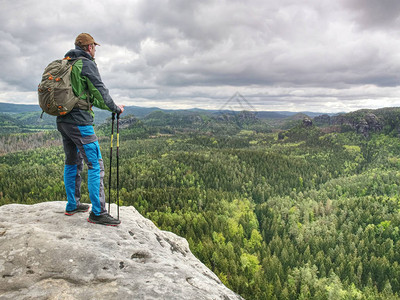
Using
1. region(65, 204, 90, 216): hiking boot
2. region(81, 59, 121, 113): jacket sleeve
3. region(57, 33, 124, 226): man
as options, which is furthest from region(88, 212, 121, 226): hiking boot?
region(81, 59, 121, 113): jacket sleeve

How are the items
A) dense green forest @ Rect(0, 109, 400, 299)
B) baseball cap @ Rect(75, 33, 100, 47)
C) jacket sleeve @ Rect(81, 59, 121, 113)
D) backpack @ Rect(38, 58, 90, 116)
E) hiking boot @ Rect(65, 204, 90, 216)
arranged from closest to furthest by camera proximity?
1. backpack @ Rect(38, 58, 90, 116)
2. jacket sleeve @ Rect(81, 59, 121, 113)
3. baseball cap @ Rect(75, 33, 100, 47)
4. hiking boot @ Rect(65, 204, 90, 216)
5. dense green forest @ Rect(0, 109, 400, 299)

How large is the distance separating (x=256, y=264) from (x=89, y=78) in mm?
82479

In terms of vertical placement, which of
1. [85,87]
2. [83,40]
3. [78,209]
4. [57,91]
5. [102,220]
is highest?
[83,40]

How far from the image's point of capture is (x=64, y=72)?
446 inches

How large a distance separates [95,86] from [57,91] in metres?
1.70

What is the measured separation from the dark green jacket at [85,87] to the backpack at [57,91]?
326mm

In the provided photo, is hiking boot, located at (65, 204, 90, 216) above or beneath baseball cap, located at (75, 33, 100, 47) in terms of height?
beneath

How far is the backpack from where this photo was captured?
36.7ft

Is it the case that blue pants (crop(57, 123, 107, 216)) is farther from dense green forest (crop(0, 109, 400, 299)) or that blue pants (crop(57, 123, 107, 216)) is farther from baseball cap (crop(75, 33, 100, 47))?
dense green forest (crop(0, 109, 400, 299))

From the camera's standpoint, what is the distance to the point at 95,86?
12.0 m

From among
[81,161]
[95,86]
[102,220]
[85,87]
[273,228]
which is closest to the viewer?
[95,86]

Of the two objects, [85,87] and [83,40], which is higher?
[83,40]

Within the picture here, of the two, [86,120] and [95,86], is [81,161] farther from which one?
[95,86]

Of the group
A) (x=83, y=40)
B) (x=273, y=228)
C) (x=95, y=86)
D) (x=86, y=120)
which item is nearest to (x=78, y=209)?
(x=86, y=120)
